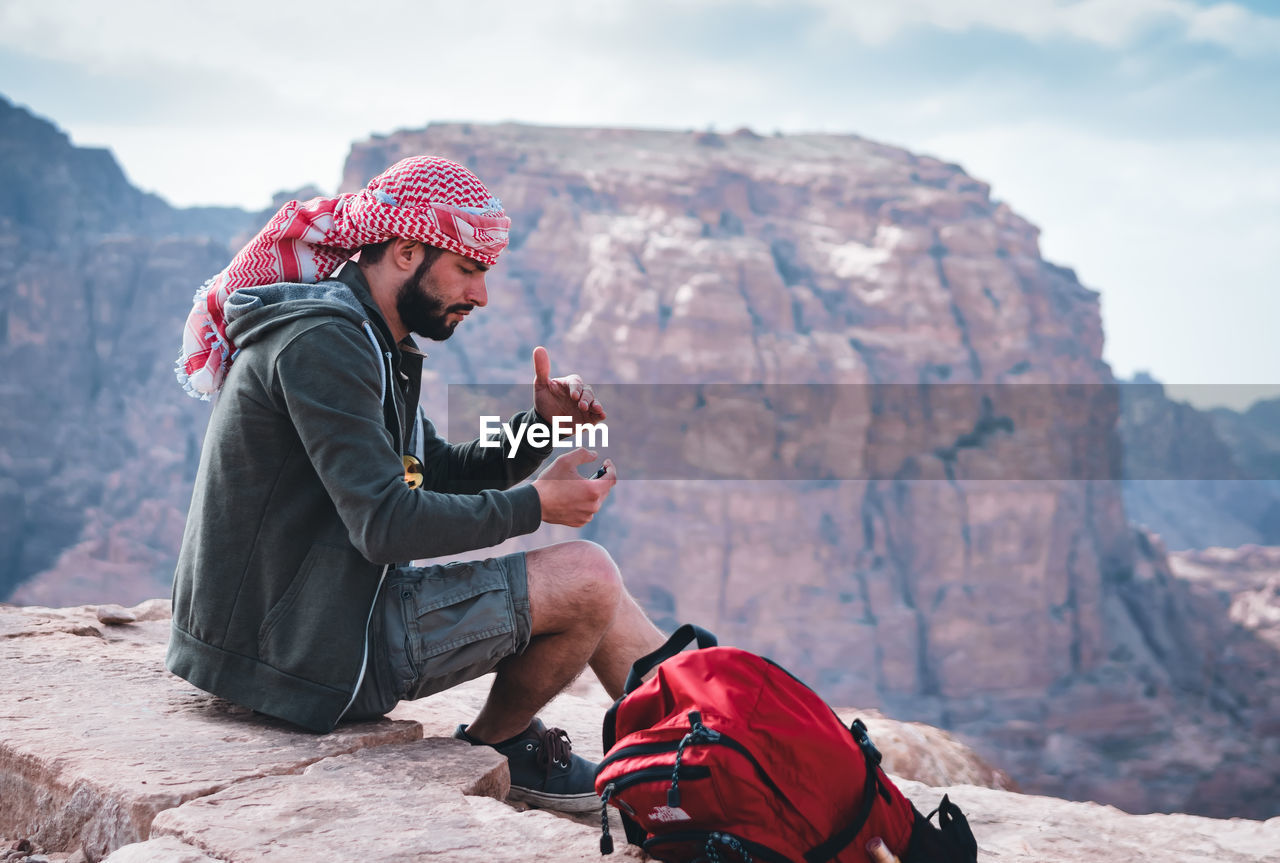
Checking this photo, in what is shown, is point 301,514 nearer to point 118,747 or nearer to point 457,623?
point 457,623

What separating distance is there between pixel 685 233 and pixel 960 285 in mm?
11840

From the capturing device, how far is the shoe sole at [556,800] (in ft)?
8.55

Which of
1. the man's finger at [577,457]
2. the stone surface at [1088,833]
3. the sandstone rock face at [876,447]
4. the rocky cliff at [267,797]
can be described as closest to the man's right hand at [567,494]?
the man's finger at [577,457]

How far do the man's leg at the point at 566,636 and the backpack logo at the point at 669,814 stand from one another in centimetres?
60

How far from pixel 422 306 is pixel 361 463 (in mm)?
566

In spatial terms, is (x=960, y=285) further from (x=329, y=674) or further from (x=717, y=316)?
(x=329, y=674)

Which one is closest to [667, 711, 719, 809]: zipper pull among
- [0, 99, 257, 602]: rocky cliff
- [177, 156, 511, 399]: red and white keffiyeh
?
[177, 156, 511, 399]: red and white keffiyeh

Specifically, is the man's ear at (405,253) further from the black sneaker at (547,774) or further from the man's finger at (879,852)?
the man's finger at (879,852)

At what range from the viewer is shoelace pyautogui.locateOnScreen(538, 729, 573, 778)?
2.65 m

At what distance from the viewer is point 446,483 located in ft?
9.92

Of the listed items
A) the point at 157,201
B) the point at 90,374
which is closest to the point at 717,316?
the point at 90,374

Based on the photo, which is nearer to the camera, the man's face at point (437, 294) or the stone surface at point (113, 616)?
the man's face at point (437, 294)

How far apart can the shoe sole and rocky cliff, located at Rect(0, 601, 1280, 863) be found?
49 mm

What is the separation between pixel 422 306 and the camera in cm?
254
